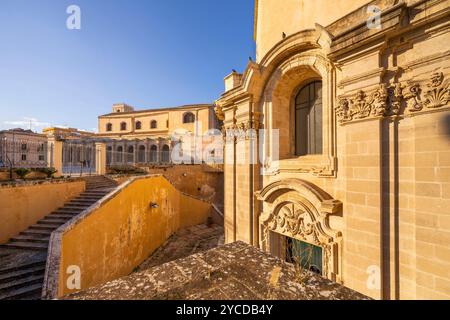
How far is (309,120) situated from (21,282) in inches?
384

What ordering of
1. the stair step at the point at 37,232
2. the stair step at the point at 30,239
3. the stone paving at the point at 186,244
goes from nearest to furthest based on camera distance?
the stair step at the point at 30,239 → the stair step at the point at 37,232 → the stone paving at the point at 186,244

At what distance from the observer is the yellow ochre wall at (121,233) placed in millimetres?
6734

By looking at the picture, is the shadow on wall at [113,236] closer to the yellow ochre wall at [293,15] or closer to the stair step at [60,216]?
the stair step at [60,216]

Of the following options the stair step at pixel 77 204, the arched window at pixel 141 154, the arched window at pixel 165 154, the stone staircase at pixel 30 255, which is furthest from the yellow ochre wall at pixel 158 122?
the stone staircase at pixel 30 255

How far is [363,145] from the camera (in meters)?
4.84

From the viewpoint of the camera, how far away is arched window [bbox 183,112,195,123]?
38.1 m

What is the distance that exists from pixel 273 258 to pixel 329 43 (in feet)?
17.8

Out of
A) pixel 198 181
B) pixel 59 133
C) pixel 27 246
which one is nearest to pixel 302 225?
pixel 27 246

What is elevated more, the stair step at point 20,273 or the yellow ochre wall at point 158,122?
the yellow ochre wall at point 158,122

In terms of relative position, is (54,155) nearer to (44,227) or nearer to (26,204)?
(26,204)

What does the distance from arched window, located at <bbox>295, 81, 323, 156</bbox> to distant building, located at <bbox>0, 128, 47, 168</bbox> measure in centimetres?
1289

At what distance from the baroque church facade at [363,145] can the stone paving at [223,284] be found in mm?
3568

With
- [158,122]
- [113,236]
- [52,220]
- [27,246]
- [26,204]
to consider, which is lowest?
[113,236]

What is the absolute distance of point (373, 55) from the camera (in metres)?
4.71
